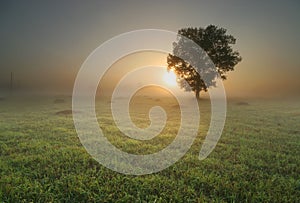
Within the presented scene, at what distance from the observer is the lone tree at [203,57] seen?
35.8m

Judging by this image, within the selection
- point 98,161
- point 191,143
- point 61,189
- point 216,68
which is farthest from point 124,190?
point 216,68

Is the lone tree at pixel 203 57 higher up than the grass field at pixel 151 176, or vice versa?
the lone tree at pixel 203 57

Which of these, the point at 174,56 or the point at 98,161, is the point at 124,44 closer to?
the point at 98,161

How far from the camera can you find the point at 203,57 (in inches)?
1405

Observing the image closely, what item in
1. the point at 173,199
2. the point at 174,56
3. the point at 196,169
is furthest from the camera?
the point at 174,56

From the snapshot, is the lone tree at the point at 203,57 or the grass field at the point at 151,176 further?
the lone tree at the point at 203,57

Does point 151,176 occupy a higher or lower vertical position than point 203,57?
lower

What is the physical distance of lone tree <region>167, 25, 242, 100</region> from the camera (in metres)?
35.8

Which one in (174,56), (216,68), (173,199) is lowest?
(173,199)

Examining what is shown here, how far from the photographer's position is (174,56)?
38219 millimetres

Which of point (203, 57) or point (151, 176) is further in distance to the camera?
point (203, 57)

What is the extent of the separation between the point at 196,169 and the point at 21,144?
7.79 meters

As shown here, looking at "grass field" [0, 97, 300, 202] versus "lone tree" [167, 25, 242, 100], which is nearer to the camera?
"grass field" [0, 97, 300, 202]

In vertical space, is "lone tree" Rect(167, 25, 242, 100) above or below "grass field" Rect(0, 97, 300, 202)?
above
